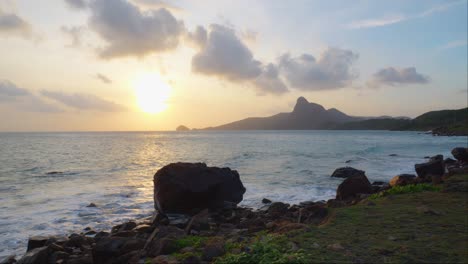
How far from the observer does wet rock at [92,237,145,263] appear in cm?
988

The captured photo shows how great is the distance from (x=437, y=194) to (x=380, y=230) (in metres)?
6.44

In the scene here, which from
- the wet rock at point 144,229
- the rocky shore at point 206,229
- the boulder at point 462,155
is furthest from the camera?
the boulder at point 462,155

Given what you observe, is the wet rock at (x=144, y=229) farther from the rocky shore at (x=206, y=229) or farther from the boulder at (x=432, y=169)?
the boulder at (x=432, y=169)

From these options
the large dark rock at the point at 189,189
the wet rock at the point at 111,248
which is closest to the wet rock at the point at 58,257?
the wet rock at the point at 111,248

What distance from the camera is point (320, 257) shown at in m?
7.19

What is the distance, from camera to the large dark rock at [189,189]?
17953 millimetres

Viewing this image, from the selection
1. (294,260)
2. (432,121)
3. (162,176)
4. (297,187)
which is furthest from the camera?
(432,121)

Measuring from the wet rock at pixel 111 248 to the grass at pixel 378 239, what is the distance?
341 centimetres

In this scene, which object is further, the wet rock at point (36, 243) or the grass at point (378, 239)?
the wet rock at point (36, 243)

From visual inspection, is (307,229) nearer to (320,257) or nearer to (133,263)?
(320,257)

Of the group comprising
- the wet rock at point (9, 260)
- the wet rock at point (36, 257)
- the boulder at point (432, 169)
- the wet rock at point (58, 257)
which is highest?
the boulder at point (432, 169)

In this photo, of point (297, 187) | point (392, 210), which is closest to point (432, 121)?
point (297, 187)

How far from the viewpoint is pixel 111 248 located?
32.6ft

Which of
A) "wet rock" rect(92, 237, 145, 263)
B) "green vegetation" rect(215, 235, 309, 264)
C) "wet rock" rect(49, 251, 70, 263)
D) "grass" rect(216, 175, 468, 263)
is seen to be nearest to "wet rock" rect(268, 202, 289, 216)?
"grass" rect(216, 175, 468, 263)
